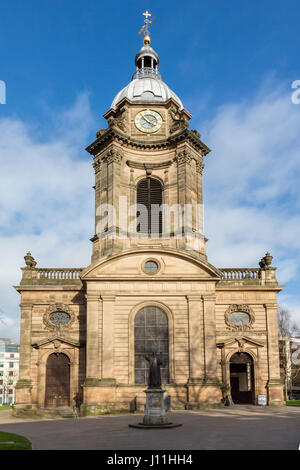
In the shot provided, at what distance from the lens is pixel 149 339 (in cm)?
3086

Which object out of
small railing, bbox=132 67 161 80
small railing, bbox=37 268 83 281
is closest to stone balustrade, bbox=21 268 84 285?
small railing, bbox=37 268 83 281

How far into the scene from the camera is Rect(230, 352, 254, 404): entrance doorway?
3297cm

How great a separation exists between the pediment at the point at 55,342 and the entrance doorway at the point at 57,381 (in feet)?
2.94

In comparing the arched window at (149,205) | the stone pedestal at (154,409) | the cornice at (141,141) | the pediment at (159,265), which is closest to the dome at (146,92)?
the cornice at (141,141)

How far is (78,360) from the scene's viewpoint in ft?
105

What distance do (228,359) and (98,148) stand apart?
19282mm

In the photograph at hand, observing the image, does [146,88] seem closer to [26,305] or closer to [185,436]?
[26,305]

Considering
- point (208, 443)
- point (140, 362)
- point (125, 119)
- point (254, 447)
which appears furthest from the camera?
point (125, 119)

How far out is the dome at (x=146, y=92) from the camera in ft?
133

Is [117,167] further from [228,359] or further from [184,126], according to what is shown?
[228,359]

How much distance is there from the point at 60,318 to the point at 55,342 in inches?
72.3

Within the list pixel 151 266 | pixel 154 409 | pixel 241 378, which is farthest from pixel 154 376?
pixel 241 378
